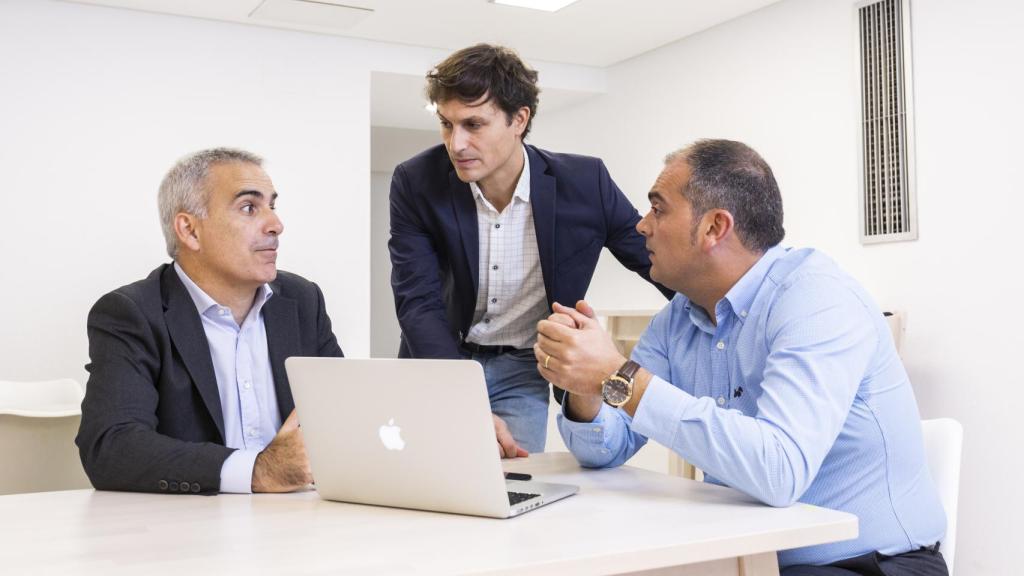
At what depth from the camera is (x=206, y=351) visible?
188 cm

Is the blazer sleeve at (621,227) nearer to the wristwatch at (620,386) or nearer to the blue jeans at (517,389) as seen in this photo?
the blue jeans at (517,389)

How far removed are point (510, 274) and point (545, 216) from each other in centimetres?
19

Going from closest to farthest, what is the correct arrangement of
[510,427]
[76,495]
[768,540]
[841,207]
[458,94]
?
1. [768,540]
2. [76,495]
3. [458,94]
4. [510,427]
5. [841,207]

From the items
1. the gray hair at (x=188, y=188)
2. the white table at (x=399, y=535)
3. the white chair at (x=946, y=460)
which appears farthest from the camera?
the gray hair at (x=188, y=188)

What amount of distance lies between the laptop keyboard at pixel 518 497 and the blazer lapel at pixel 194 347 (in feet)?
2.41

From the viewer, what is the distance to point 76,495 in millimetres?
1582

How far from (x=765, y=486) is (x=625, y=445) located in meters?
0.40

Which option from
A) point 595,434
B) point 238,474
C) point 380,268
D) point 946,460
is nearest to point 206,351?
point 238,474

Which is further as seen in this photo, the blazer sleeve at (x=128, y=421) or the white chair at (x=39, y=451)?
the white chair at (x=39, y=451)

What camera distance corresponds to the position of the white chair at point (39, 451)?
2.33 meters

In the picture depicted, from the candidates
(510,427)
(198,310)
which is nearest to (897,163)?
(510,427)

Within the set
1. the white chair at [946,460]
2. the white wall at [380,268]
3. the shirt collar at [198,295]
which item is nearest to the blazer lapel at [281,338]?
the shirt collar at [198,295]

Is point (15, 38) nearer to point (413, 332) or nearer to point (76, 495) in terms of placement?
point (413, 332)

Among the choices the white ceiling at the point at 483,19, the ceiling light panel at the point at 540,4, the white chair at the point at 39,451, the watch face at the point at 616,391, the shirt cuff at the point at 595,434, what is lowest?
the white chair at the point at 39,451
